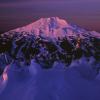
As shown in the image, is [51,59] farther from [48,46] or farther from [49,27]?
[49,27]

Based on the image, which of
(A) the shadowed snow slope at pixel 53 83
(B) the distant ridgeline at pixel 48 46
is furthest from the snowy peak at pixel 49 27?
(A) the shadowed snow slope at pixel 53 83

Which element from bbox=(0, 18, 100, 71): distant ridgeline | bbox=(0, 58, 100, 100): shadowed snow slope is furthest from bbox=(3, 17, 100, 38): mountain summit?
bbox=(0, 58, 100, 100): shadowed snow slope

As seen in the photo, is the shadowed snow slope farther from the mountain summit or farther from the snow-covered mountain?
the mountain summit

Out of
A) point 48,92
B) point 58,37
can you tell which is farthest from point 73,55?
point 48,92

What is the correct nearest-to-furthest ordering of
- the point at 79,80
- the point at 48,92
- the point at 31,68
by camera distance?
the point at 48,92 < the point at 79,80 < the point at 31,68

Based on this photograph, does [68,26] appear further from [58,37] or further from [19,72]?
[19,72]

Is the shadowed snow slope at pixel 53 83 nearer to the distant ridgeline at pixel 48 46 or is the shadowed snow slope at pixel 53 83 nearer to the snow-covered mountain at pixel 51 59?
the snow-covered mountain at pixel 51 59
